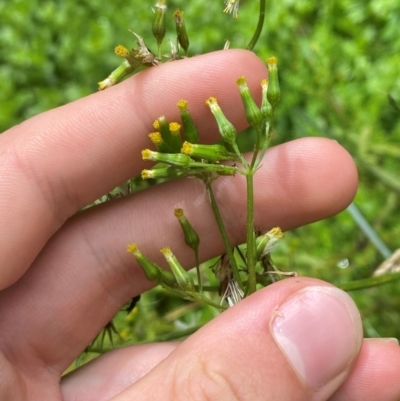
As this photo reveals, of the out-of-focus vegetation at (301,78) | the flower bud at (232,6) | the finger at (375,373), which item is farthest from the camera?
the out-of-focus vegetation at (301,78)

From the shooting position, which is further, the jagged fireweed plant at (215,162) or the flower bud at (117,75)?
the flower bud at (117,75)

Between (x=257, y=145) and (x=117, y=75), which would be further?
(x=117, y=75)

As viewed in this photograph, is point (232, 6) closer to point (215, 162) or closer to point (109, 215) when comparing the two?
point (215, 162)

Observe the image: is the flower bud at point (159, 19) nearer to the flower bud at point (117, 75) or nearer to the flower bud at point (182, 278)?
the flower bud at point (117, 75)

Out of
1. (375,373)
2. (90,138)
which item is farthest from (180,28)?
(375,373)

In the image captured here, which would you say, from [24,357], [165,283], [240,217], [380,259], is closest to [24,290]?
[24,357]

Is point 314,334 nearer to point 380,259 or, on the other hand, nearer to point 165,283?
point 165,283

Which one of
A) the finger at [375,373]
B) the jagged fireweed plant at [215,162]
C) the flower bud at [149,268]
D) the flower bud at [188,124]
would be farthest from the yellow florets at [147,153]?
the finger at [375,373]
